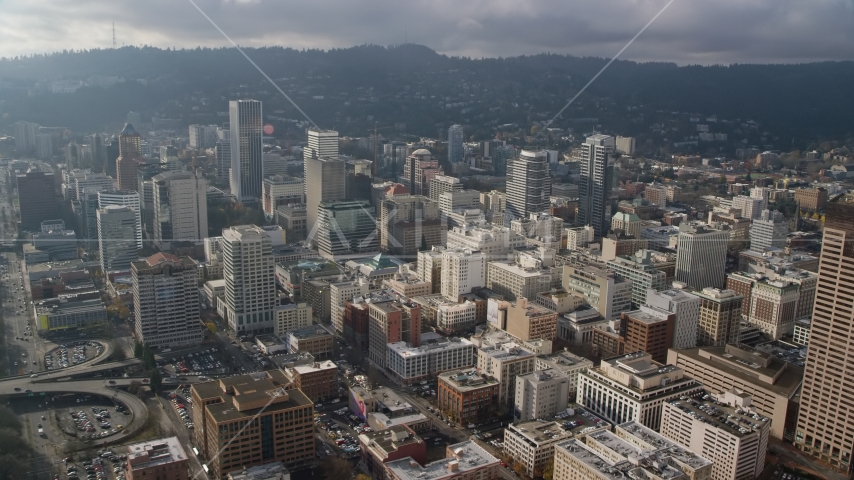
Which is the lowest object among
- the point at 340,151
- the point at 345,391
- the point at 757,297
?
the point at 345,391

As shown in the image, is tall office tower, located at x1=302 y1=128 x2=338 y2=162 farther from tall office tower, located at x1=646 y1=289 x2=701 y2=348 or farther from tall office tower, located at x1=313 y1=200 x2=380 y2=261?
tall office tower, located at x1=646 y1=289 x2=701 y2=348

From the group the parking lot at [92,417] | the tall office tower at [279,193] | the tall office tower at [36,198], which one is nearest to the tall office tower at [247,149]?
the tall office tower at [279,193]

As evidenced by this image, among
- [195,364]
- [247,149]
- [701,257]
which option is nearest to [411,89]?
[247,149]

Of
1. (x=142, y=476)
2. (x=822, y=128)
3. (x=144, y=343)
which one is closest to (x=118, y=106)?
(x=144, y=343)

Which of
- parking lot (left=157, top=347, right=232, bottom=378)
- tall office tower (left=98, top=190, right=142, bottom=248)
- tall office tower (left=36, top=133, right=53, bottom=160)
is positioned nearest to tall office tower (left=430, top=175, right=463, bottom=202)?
tall office tower (left=98, top=190, right=142, bottom=248)

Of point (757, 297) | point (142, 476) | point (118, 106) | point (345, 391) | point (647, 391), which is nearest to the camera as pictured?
point (142, 476)

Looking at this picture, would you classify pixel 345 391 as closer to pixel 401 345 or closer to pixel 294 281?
pixel 401 345

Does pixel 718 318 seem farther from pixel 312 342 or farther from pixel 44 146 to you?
pixel 44 146
